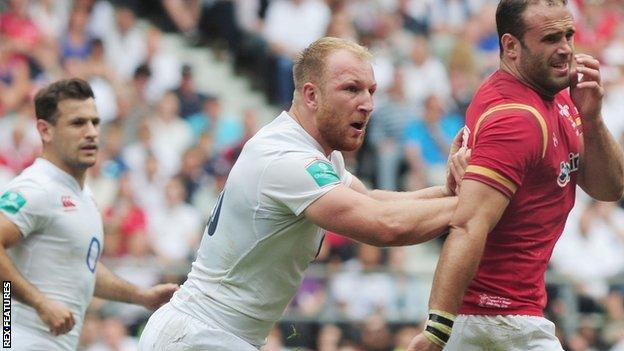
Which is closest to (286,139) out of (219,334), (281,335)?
(219,334)

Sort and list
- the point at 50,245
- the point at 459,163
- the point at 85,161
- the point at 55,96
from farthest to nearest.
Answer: the point at 55,96, the point at 85,161, the point at 50,245, the point at 459,163

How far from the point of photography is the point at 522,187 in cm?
679

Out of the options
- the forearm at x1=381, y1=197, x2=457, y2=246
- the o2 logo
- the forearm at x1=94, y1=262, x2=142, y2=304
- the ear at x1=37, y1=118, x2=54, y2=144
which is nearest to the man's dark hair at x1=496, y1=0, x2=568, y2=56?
the forearm at x1=381, y1=197, x2=457, y2=246

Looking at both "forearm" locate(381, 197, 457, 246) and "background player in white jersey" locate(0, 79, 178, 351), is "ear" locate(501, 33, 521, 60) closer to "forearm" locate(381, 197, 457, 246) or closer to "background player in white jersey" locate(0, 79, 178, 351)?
"forearm" locate(381, 197, 457, 246)

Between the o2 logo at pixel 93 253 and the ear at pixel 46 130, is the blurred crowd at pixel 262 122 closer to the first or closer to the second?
the o2 logo at pixel 93 253

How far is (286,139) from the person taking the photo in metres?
6.82

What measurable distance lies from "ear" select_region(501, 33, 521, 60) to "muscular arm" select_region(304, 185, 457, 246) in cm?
89

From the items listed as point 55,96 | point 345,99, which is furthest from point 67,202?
point 345,99

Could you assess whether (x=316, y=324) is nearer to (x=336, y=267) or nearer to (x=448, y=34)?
(x=336, y=267)

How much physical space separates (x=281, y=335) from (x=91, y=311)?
1.91 metres

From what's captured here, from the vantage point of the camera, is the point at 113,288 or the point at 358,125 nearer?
the point at 358,125

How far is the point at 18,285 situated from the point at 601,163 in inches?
140

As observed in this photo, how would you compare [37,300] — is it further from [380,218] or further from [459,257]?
[459,257]

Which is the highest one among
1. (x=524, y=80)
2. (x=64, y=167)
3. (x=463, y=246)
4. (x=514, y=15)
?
(x=514, y=15)
